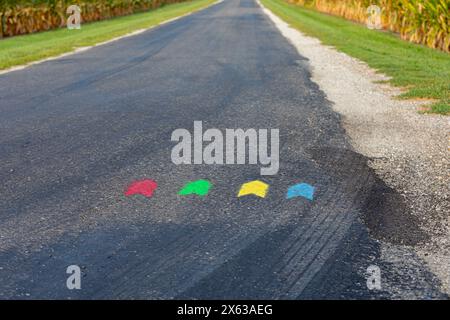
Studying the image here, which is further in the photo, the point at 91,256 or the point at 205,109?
the point at 205,109

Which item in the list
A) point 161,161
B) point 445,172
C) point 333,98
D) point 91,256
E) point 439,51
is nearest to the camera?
point 91,256

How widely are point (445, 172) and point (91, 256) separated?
133 inches

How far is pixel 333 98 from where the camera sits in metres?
8.62

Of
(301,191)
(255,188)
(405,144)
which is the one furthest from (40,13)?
(301,191)

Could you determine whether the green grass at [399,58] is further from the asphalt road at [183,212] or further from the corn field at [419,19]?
the asphalt road at [183,212]

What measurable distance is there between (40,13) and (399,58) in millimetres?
17555

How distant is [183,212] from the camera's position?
4059 mm

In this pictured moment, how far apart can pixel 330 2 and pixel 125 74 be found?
916 inches

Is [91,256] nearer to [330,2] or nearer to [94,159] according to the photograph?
[94,159]

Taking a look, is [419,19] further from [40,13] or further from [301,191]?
[40,13]

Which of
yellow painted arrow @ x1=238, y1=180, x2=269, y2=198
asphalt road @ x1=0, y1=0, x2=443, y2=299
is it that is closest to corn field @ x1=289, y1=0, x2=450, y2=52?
asphalt road @ x1=0, y1=0, x2=443, y2=299

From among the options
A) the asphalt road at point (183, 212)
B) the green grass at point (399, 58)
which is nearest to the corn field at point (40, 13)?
the green grass at point (399, 58)
